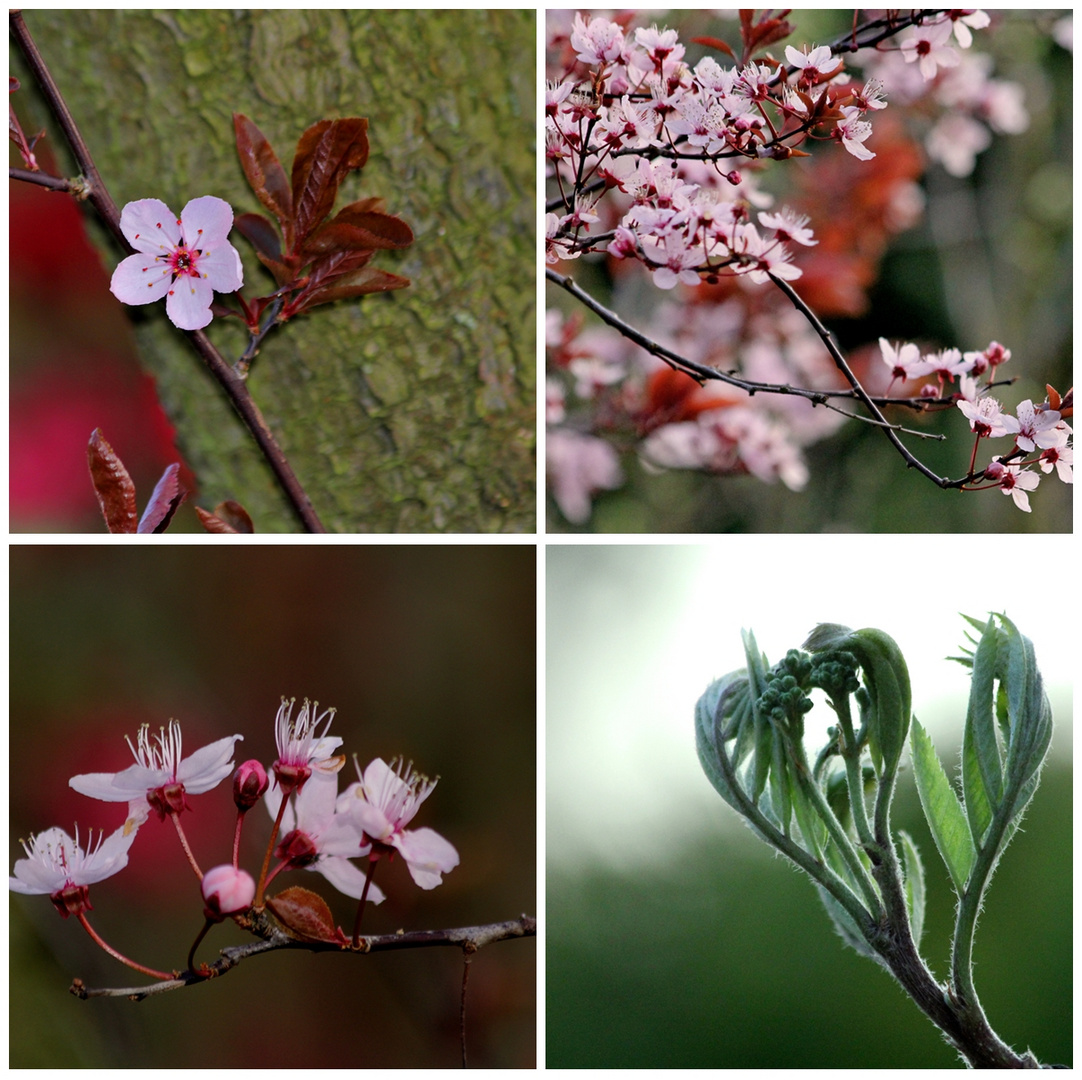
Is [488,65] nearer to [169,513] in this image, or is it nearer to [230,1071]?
[169,513]

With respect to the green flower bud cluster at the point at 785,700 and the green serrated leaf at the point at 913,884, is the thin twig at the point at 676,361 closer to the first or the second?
the green flower bud cluster at the point at 785,700

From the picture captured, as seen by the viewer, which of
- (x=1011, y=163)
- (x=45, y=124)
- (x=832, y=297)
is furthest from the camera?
(x=1011, y=163)

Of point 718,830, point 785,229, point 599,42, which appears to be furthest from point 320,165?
point 718,830

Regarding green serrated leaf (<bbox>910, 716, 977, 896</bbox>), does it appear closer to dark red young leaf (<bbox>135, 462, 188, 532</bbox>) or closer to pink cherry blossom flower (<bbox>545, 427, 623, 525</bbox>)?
pink cherry blossom flower (<bbox>545, 427, 623, 525</bbox>)

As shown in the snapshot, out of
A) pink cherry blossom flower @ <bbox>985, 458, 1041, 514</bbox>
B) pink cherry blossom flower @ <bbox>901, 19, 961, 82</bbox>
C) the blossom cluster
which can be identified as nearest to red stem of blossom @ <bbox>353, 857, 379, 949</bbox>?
the blossom cluster

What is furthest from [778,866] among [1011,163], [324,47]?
[1011,163]

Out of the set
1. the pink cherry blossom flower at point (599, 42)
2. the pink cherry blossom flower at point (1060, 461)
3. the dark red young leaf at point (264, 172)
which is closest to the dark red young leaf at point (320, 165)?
the dark red young leaf at point (264, 172)
